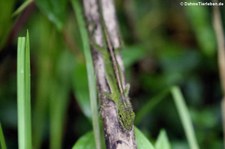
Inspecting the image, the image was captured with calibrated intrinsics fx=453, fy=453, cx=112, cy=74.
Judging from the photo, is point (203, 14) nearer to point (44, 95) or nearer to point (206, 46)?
point (206, 46)

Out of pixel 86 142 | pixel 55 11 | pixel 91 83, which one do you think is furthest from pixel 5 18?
pixel 86 142

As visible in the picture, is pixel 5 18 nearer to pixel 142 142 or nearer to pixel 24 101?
pixel 24 101

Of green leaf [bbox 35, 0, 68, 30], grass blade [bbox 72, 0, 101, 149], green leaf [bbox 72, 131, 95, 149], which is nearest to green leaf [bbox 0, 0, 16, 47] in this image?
green leaf [bbox 35, 0, 68, 30]

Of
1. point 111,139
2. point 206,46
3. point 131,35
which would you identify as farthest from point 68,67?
point 111,139

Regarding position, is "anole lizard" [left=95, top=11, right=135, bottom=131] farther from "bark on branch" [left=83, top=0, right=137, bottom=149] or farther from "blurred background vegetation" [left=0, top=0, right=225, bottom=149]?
"blurred background vegetation" [left=0, top=0, right=225, bottom=149]

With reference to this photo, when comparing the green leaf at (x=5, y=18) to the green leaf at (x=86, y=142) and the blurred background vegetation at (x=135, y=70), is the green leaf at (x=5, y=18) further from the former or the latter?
the green leaf at (x=86, y=142)

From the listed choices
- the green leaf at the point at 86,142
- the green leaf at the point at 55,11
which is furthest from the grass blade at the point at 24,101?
the green leaf at the point at 55,11
